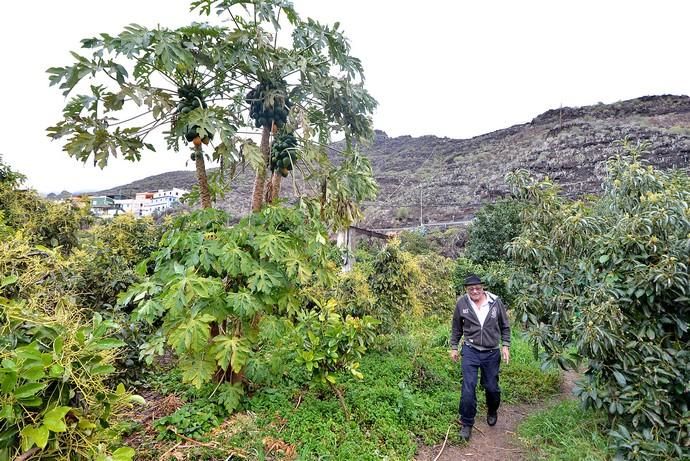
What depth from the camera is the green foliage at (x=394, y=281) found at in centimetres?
695

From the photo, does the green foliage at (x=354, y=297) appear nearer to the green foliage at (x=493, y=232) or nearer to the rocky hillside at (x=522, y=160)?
the green foliage at (x=493, y=232)

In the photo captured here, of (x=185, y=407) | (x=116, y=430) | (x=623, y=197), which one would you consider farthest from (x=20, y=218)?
(x=623, y=197)

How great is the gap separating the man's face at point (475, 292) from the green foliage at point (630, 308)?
374mm

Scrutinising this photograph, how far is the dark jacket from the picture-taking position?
12.7 ft

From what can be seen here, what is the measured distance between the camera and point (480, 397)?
459cm

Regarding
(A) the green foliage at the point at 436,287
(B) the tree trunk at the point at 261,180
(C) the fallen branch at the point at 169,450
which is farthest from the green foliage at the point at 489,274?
(C) the fallen branch at the point at 169,450

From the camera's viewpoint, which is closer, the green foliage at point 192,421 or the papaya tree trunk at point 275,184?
the green foliage at point 192,421

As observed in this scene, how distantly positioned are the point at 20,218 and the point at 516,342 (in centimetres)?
858

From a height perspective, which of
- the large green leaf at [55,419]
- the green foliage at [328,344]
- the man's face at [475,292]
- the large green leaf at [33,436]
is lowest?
the green foliage at [328,344]

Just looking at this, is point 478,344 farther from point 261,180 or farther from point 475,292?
point 261,180

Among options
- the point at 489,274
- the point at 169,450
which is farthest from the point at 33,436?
the point at 489,274

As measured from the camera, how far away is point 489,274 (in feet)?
28.7

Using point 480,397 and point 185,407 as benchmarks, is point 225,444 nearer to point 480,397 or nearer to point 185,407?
point 185,407

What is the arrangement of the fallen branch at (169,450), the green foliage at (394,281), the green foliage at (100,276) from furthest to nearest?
the green foliage at (394,281) < the green foliage at (100,276) < the fallen branch at (169,450)
